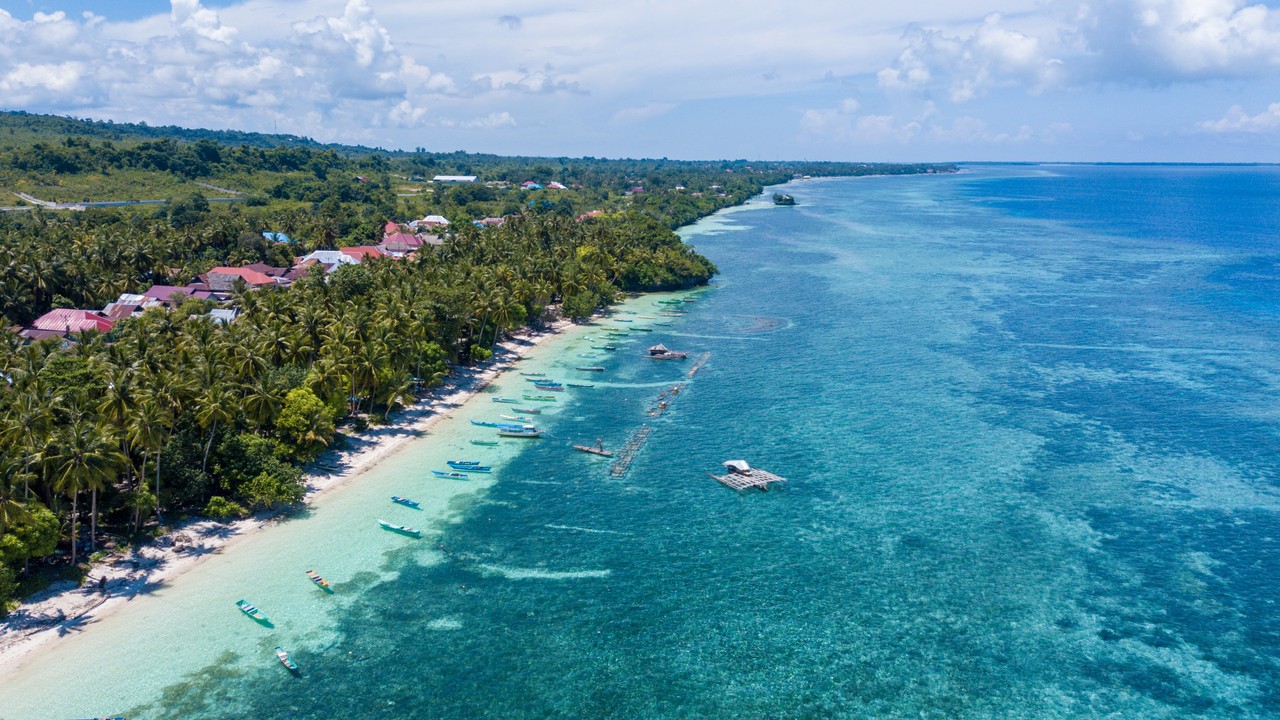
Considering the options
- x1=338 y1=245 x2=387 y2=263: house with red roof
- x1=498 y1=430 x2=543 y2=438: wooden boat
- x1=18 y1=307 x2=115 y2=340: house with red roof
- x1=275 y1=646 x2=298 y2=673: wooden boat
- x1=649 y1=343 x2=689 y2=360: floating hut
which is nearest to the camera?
x1=275 y1=646 x2=298 y2=673: wooden boat

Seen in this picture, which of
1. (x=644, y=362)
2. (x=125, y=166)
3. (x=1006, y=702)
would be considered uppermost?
(x=125, y=166)

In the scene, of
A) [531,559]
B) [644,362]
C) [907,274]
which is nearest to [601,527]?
[531,559]

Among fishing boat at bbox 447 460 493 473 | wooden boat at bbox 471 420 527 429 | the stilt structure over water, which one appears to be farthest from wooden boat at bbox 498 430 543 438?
the stilt structure over water

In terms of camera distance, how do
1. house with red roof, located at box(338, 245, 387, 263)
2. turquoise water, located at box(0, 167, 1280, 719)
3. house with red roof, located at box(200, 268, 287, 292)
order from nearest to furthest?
turquoise water, located at box(0, 167, 1280, 719) → house with red roof, located at box(200, 268, 287, 292) → house with red roof, located at box(338, 245, 387, 263)

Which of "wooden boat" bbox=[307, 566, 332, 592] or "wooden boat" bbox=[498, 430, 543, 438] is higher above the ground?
"wooden boat" bbox=[498, 430, 543, 438]

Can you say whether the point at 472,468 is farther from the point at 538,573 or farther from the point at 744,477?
the point at 744,477

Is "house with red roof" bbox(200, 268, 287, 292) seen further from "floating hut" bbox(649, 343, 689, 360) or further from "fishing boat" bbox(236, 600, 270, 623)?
"fishing boat" bbox(236, 600, 270, 623)

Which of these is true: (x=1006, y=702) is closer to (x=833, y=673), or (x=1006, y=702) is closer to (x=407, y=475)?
(x=833, y=673)

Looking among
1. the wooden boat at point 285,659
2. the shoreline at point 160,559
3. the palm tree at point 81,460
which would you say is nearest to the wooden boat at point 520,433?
the shoreline at point 160,559
